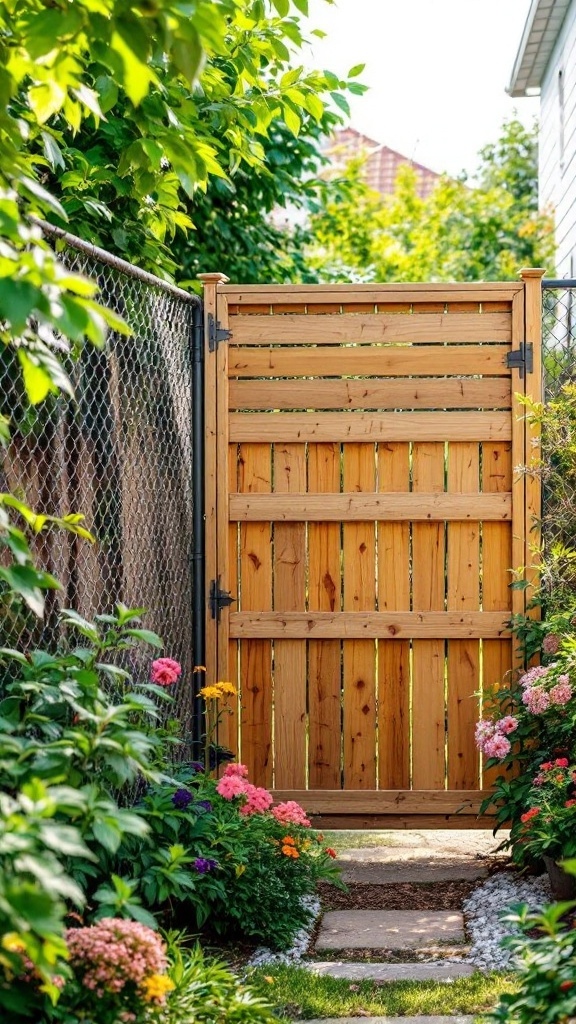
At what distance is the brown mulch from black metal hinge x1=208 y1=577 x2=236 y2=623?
3.74 ft

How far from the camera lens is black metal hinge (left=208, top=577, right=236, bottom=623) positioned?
15.2 ft

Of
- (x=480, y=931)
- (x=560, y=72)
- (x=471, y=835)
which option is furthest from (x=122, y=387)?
(x=560, y=72)

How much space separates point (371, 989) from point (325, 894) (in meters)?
Result: 1.05

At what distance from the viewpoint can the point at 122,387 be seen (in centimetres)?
383

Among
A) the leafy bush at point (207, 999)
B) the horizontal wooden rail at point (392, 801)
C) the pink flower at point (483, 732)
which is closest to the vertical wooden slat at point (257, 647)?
the horizontal wooden rail at point (392, 801)

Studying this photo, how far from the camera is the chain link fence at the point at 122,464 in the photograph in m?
3.17

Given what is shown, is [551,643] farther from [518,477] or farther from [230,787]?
[230,787]

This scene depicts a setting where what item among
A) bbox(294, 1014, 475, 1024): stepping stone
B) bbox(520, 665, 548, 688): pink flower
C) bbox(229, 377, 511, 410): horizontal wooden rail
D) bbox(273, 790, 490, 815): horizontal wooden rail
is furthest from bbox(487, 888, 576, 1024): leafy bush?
bbox(229, 377, 511, 410): horizontal wooden rail

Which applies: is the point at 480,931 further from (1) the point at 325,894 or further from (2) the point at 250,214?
(2) the point at 250,214

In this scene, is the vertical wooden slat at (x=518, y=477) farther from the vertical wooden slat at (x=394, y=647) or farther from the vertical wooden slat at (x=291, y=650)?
the vertical wooden slat at (x=291, y=650)

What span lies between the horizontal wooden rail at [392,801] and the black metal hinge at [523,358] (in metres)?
1.70

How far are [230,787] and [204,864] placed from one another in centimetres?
41

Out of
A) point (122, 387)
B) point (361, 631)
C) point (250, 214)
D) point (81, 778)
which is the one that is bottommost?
point (81, 778)

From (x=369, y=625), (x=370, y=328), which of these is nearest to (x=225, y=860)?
(x=369, y=625)
